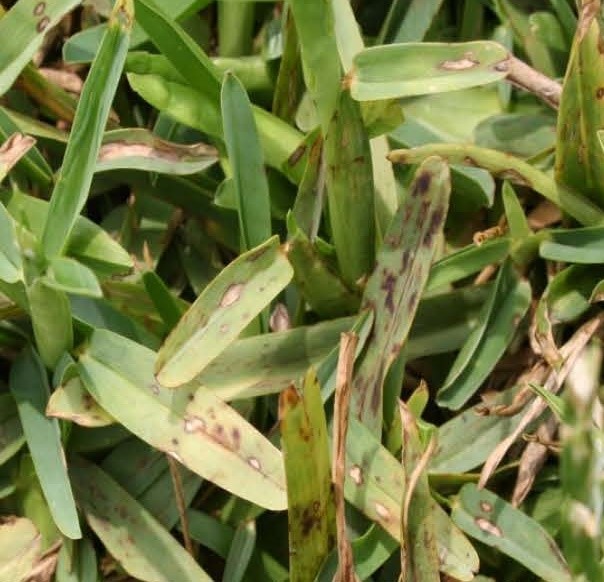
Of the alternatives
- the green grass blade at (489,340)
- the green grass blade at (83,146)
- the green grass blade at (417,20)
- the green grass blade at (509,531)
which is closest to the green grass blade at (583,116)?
the green grass blade at (489,340)

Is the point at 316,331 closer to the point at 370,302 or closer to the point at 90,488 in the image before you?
the point at 370,302

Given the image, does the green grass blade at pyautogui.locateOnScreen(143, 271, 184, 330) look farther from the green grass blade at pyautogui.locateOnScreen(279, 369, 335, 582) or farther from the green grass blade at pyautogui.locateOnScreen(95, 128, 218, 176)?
the green grass blade at pyautogui.locateOnScreen(279, 369, 335, 582)

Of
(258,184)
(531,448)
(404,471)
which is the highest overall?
(258,184)

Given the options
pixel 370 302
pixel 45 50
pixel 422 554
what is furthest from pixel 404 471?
pixel 45 50

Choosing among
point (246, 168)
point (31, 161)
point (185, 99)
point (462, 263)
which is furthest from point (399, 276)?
point (31, 161)

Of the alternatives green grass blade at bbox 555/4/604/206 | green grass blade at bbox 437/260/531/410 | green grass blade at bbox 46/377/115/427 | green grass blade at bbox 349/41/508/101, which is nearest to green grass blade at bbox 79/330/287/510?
green grass blade at bbox 46/377/115/427

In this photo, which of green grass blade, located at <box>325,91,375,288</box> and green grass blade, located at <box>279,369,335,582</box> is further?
green grass blade, located at <box>325,91,375,288</box>

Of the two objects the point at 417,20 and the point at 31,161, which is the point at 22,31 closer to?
the point at 31,161
